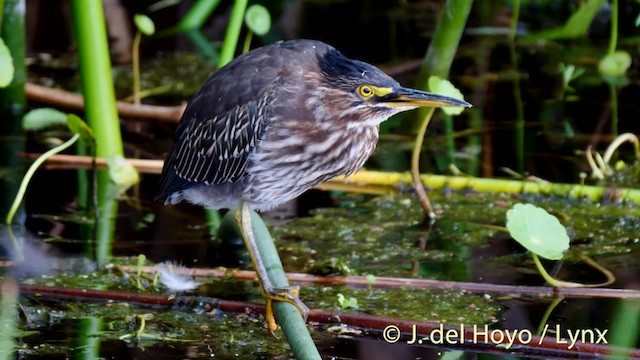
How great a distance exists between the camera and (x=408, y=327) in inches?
188

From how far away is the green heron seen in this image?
518 centimetres

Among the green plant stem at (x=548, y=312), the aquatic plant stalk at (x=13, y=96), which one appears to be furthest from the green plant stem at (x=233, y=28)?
the green plant stem at (x=548, y=312)

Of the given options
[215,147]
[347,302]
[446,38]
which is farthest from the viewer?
[446,38]

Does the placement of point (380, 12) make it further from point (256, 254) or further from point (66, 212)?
point (256, 254)

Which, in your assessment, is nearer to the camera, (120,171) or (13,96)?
(120,171)

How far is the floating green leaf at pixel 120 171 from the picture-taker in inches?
267

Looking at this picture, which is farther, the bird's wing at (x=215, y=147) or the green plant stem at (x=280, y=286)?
the bird's wing at (x=215, y=147)

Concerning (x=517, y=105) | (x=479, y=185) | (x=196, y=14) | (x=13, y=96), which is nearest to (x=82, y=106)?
(x=13, y=96)

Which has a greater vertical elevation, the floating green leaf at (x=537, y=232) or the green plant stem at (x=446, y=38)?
the green plant stem at (x=446, y=38)

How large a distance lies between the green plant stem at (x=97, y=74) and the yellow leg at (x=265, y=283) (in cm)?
179

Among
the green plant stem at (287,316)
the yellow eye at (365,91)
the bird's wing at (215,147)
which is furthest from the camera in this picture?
the bird's wing at (215,147)

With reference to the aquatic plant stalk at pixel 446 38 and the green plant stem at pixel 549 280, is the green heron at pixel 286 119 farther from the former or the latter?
the aquatic plant stalk at pixel 446 38

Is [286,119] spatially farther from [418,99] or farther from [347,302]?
[347,302]

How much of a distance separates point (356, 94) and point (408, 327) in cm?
108
